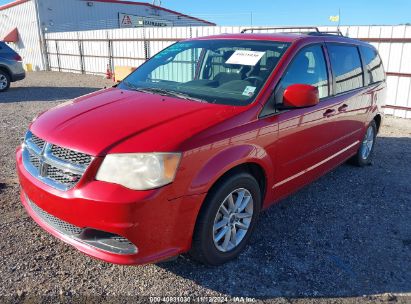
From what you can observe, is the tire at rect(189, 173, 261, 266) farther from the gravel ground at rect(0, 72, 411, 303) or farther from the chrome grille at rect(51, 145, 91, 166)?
the chrome grille at rect(51, 145, 91, 166)

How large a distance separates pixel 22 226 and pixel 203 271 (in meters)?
1.81

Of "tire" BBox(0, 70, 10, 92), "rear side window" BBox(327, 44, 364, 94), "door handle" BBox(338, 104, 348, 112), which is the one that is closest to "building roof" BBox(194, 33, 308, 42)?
"rear side window" BBox(327, 44, 364, 94)

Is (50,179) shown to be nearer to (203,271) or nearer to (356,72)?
(203,271)

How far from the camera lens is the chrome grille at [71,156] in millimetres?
2430

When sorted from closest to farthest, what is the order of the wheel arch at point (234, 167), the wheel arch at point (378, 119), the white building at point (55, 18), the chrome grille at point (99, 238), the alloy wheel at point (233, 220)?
the chrome grille at point (99, 238), the wheel arch at point (234, 167), the alloy wheel at point (233, 220), the wheel arch at point (378, 119), the white building at point (55, 18)

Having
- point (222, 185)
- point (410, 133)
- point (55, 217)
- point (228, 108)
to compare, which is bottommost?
point (410, 133)

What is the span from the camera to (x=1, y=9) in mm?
29359

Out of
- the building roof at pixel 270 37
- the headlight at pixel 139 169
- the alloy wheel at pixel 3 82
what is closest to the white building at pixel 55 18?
the alloy wheel at pixel 3 82

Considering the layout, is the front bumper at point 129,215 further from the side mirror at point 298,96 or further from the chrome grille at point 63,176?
the side mirror at point 298,96

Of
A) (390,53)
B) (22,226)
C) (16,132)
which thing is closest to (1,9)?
(16,132)

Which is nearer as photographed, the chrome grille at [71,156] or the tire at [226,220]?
the chrome grille at [71,156]

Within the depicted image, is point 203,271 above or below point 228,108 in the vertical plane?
below

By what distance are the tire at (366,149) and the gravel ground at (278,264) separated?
0.96 m

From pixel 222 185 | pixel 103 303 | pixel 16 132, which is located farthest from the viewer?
pixel 16 132
